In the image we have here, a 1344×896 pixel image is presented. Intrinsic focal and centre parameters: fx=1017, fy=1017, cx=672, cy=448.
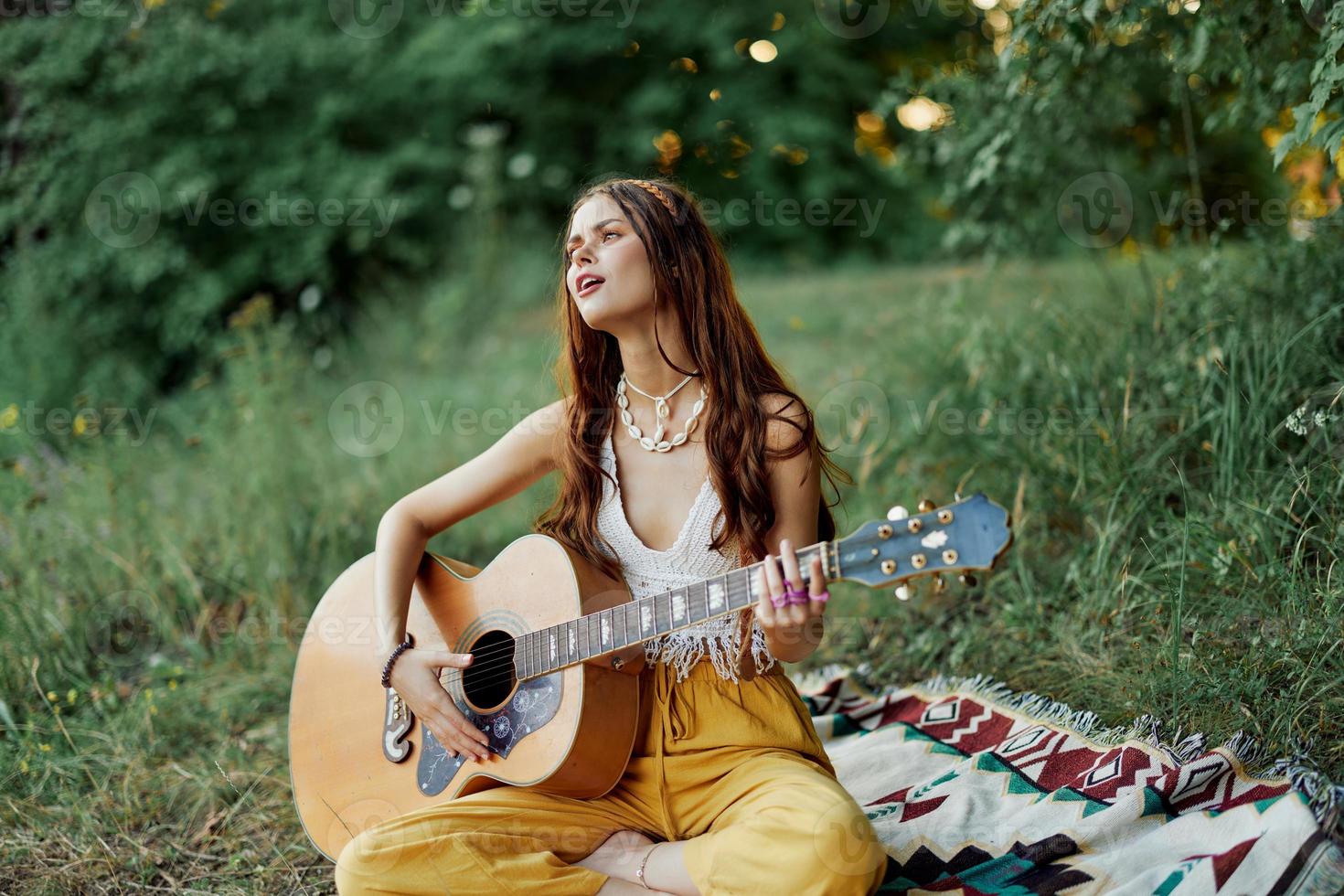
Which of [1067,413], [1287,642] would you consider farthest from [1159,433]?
→ [1287,642]

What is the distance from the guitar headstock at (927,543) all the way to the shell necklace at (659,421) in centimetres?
64

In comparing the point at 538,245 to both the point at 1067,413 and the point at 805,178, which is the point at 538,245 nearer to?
the point at 805,178

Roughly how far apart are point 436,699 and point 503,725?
176mm

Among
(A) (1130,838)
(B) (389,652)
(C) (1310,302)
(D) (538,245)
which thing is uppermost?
(D) (538,245)

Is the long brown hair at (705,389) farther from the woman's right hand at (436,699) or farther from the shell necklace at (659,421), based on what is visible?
the woman's right hand at (436,699)

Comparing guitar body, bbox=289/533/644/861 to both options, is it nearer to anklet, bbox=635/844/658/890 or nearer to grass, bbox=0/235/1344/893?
anklet, bbox=635/844/658/890

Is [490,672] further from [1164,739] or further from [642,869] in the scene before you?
[1164,739]

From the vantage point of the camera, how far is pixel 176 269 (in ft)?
24.1

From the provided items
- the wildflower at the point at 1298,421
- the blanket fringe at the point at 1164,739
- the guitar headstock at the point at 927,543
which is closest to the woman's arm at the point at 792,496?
the guitar headstock at the point at 927,543

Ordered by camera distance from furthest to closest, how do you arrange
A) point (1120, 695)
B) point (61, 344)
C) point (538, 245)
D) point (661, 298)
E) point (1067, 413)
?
1. point (538, 245)
2. point (61, 344)
3. point (1067, 413)
4. point (1120, 695)
5. point (661, 298)

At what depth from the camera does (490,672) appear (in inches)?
92.1

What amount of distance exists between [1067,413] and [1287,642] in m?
1.22

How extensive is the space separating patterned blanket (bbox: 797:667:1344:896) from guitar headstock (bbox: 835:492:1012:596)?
740 mm

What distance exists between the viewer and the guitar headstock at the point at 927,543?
170 cm
